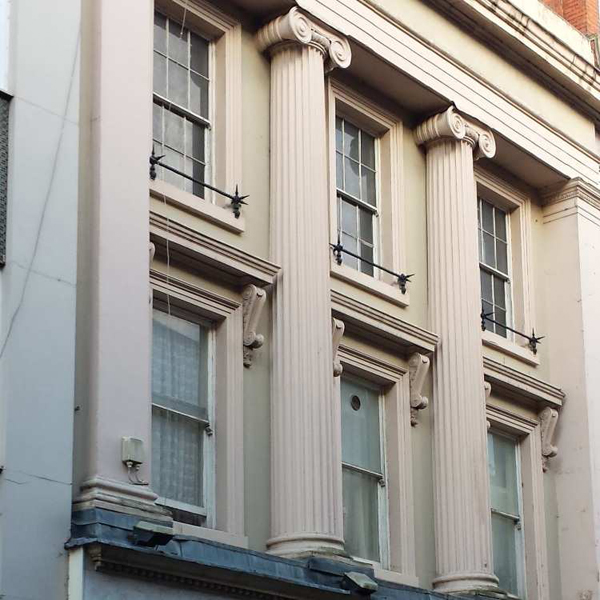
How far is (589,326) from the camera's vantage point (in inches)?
928

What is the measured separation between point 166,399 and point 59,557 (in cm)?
344

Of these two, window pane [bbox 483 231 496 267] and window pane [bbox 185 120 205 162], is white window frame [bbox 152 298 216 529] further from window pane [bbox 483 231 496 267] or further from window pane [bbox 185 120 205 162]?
window pane [bbox 483 231 496 267]

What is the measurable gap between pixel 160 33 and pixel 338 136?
330 centimetres

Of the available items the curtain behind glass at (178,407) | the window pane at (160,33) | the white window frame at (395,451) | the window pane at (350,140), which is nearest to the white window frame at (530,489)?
the white window frame at (395,451)

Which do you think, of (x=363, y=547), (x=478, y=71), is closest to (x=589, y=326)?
(x=478, y=71)

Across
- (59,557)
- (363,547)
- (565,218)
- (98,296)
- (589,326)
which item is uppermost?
(565,218)

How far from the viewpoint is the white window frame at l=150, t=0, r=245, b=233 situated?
18.3 meters

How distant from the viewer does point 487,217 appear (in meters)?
23.6

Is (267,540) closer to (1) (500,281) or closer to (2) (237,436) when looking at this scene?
(2) (237,436)

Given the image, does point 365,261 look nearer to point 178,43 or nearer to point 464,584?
point 178,43

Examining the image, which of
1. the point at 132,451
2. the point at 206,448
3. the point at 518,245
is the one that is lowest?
the point at 132,451

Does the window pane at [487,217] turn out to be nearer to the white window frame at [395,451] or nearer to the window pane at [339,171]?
the window pane at [339,171]

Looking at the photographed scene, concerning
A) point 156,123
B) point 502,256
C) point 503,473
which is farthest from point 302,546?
point 502,256

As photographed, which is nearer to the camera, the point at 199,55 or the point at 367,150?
the point at 199,55
